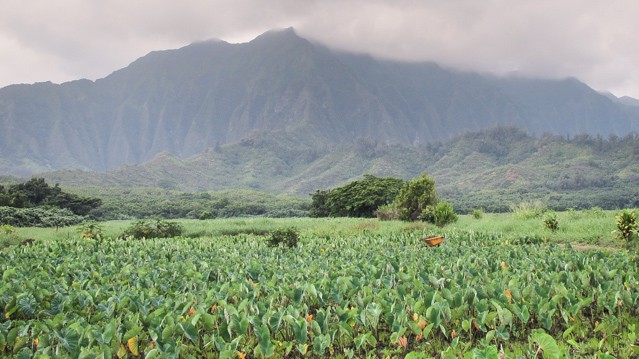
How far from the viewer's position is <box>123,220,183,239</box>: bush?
2509cm

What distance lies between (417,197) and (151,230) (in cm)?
1495

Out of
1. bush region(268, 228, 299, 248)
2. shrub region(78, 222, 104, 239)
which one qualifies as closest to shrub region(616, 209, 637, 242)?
bush region(268, 228, 299, 248)

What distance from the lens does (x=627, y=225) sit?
15602 mm

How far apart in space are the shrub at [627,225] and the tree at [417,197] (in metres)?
12.4

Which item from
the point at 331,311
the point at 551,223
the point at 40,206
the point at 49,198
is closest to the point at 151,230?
the point at 551,223

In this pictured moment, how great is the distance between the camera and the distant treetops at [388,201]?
1040 inches

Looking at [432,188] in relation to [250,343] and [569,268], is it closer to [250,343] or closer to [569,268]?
[569,268]

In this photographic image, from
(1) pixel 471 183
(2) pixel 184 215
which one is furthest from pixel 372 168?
(2) pixel 184 215

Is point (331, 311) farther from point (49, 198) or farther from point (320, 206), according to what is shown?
point (49, 198)

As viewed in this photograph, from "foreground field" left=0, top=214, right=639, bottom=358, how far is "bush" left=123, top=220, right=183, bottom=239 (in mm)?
13320

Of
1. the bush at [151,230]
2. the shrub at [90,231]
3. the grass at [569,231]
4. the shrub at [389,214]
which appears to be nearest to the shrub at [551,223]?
the grass at [569,231]

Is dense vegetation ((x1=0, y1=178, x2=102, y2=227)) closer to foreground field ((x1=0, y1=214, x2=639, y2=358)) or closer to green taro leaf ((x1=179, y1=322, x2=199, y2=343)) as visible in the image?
foreground field ((x1=0, y1=214, x2=639, y2=358))

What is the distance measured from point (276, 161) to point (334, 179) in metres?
34.9

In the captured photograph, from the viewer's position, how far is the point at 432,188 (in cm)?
2850
